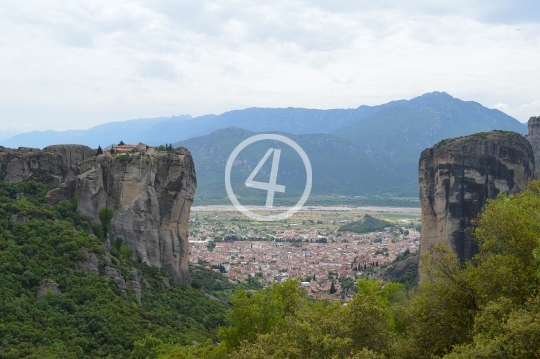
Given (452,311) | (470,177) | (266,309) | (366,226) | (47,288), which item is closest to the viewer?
(452,311)

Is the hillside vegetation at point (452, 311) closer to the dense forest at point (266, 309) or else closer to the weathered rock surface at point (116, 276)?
the dense forest at point (266, 309)

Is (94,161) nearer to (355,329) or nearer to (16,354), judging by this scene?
(16,354)

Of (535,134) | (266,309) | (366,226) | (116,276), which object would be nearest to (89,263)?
(116,276)

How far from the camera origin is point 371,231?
12188 centimetres

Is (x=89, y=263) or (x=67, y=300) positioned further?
(x=89, y=263)

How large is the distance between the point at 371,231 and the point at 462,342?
110m

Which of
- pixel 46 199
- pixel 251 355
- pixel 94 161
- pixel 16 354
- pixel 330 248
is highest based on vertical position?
pixel 94 161

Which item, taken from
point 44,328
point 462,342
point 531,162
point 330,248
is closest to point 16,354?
point 44,328

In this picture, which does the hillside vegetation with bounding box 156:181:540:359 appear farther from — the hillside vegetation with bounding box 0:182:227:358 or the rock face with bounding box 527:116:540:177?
the rock face with bounding box 527:116:540:177

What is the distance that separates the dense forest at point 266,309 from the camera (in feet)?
41.8

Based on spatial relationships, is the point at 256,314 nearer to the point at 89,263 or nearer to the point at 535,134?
the point at 89,263

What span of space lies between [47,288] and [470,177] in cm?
3099

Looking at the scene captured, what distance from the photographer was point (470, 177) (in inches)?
1688

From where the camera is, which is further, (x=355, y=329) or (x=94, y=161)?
(x=94, y=161)
